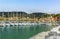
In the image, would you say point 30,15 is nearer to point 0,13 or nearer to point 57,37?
point 0,13

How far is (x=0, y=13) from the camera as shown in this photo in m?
139

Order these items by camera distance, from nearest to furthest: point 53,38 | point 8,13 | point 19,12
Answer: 1. point 53,38
2. point 8,13
3. point 19,12

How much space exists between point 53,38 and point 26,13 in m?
129

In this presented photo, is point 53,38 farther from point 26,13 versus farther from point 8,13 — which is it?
point 26,13

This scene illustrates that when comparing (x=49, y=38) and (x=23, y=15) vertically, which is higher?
(x=49, y=38)

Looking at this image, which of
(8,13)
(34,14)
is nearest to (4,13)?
(8,13)

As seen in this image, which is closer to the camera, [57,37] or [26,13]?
[57,37]

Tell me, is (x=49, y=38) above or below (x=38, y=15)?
above

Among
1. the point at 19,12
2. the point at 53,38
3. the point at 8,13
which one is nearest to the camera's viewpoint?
the point at 53,38

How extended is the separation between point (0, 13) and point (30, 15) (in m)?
20.0

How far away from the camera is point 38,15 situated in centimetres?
14650

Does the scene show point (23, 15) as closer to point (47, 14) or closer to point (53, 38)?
point (47, 14)

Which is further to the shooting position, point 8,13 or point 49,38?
point 8,13

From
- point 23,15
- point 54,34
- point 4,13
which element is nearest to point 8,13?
point 4,13
